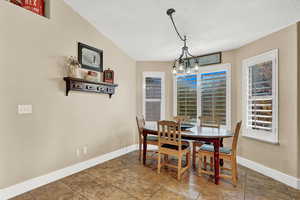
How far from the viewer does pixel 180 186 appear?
2.51 metres

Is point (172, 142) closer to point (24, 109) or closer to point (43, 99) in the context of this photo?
point (43, 99)

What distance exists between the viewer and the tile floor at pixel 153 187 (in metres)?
2.23

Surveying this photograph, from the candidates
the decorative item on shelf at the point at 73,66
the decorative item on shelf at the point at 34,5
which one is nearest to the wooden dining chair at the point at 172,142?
the decorative item on shelf at the point at 73,66

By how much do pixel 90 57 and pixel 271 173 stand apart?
3971 mm

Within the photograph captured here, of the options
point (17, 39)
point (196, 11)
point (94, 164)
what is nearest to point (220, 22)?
point (196, 11)

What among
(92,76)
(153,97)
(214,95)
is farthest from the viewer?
(153,97)

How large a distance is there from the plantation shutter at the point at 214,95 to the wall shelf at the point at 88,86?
226 cm

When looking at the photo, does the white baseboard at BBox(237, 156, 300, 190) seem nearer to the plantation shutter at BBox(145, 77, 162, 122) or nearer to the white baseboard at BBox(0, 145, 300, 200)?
the white baseboard at BBox(0, 145, 300, 200)

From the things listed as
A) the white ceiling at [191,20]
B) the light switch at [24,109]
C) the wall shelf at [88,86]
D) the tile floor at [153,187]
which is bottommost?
the tile floor at [153,187]

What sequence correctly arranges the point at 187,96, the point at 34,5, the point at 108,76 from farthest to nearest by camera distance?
the point at 187,96 < the point at 108,76 < the point at 34,5

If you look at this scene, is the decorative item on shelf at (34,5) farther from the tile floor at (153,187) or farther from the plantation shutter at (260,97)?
the plantation shutter at (260,97)

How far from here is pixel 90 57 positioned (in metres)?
3.24

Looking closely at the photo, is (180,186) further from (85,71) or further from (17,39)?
(17,39)

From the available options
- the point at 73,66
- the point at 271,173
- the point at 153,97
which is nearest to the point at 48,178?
the point at 73,66
